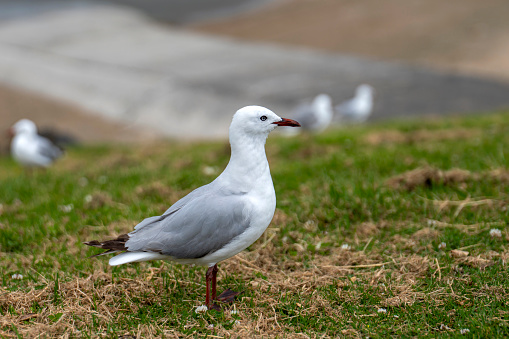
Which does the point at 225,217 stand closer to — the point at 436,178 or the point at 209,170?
the point at 436,178

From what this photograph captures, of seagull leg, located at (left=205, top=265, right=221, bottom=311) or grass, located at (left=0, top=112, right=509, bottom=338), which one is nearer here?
grass, located at (left=0, top=112, right=509, bottom=338)

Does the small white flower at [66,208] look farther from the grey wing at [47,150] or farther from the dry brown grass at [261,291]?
the grey wing at [47,150]

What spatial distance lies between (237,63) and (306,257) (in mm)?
13819

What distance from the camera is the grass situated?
3.56 metres

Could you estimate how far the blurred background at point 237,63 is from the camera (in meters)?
14.3

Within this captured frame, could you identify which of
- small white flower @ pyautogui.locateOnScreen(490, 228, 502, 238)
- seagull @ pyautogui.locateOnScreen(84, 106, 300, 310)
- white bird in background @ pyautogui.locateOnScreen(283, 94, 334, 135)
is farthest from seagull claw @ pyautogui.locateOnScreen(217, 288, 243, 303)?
white bird in background @ pyautogui.locateOnScreen(283, 94, 334, 135)

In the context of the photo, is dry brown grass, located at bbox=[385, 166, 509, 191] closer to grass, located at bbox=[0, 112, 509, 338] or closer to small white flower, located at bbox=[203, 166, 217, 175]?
grass, located at bbox=[0, 112, 509, 338]

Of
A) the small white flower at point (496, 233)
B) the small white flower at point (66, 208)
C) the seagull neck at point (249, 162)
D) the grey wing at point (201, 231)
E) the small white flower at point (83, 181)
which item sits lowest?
the small white flower at point (83, 181)

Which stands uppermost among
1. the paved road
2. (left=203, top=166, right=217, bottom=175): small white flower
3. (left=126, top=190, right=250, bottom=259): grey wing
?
the paved road

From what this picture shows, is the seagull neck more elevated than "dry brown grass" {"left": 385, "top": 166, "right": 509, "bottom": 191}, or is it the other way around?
the seagull neck

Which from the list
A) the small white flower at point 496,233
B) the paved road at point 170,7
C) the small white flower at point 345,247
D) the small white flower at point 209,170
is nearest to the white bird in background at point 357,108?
the small white flower at point 209,170

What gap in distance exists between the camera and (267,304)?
378 cm

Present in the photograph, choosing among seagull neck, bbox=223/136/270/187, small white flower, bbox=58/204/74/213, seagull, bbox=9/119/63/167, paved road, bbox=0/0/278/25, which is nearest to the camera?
seagull neck, bbox=223/136/270/187

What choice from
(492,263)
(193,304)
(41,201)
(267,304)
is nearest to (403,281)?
(492,263)
